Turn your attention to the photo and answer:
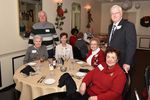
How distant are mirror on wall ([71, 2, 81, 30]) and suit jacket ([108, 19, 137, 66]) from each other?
4112 millimetres

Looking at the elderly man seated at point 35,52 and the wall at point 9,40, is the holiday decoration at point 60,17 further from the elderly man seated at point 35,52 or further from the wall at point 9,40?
the elderly man seated at point 35,52

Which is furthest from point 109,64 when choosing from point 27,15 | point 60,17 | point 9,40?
point 60,17

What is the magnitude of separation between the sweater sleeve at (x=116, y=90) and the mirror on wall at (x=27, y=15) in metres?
2.83

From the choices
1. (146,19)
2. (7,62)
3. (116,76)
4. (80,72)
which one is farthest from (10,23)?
(146,19)

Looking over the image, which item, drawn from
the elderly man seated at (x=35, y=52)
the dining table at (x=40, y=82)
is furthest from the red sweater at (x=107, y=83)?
the elderly man seated at (x=35, y=52)

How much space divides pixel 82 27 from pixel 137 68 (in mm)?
2899

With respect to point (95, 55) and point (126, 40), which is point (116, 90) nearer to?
point (126, 40)

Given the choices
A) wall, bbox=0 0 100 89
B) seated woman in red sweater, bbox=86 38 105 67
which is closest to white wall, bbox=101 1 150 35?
wall, bbox=0 0 100 89

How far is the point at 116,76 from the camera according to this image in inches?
74.4

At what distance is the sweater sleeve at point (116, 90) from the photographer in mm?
1859

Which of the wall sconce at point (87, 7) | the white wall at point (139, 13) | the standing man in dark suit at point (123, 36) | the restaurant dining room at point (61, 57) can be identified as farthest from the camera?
the white wall at point (139, 13)

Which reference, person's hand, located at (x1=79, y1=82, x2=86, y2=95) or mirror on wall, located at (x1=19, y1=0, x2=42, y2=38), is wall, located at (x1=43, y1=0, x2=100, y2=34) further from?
person's hand, located at (x1=79, y1=82, x2=86, y2=95)

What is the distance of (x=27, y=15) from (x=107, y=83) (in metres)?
2.97

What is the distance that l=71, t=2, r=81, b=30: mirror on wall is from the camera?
21.2 ft
